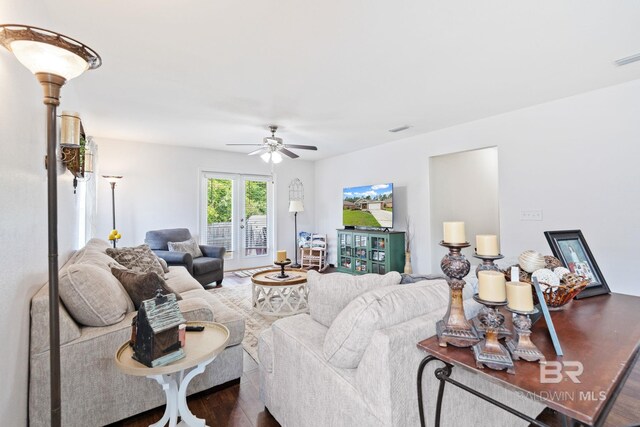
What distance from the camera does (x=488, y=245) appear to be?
1084mm

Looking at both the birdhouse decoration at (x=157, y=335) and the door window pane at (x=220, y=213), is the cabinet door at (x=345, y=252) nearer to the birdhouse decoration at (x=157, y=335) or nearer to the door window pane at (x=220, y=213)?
the door window pane at (x=220, y=213)

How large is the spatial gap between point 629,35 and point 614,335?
2324 millimetres

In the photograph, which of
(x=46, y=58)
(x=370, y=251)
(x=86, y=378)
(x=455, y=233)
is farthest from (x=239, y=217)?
(x=455, y=233)

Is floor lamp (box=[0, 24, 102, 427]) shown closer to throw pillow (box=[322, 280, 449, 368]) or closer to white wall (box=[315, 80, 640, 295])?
throw pillow (box=[322, 280, 449, 368])

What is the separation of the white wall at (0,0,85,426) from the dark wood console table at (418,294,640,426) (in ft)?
5.54

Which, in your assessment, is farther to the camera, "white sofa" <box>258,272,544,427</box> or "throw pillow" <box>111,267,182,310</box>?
"throw pillow" <box>111,267,182,310</box>

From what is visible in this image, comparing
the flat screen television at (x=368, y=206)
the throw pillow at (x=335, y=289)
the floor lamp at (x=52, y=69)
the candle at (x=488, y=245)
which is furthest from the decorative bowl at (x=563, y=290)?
the flat screen television at (x=368, y=206)

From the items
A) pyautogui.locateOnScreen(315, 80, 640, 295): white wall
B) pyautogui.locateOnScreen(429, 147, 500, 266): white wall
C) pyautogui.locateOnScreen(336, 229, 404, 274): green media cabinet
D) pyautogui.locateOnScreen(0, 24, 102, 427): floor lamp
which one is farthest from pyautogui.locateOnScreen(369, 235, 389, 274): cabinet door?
pyautogui.locateOnScreen(0, 24, 102, 427): floor lamp

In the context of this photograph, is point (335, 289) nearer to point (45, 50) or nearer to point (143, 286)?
point (143, 286)

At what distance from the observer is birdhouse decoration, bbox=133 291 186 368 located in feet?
4.13

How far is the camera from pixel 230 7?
173 cm

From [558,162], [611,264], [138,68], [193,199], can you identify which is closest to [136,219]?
[193,199]

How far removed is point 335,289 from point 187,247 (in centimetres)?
381

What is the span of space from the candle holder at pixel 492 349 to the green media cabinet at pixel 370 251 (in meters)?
3.81
